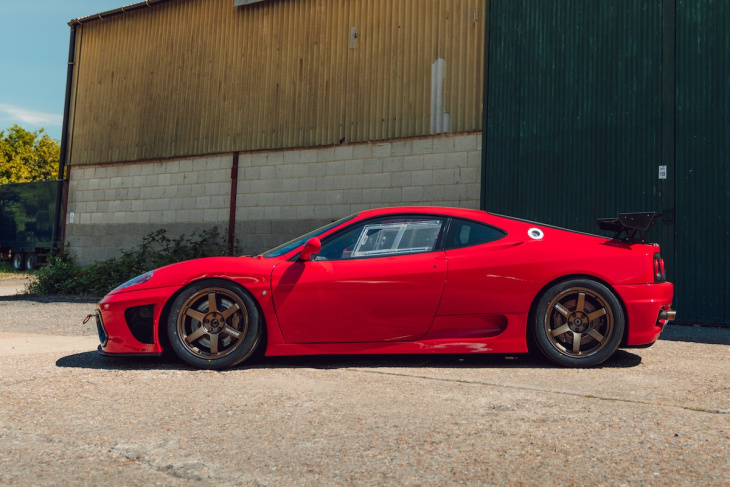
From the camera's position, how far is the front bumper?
16.0 feet

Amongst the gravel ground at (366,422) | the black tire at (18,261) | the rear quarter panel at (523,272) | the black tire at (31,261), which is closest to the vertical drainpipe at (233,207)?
the gravel ground at (366,422)

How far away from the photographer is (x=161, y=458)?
2840mm

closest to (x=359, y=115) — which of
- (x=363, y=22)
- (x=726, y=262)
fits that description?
(x=363, y=22)

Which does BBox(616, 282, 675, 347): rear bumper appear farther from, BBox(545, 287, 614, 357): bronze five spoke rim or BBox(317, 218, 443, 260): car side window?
BBox(317, 218, 443, 260): car side window

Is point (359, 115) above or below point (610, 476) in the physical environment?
above

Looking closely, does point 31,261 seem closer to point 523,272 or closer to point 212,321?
point 212,321

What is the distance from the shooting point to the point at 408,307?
4875 mm

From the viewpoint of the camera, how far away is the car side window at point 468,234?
506 cm

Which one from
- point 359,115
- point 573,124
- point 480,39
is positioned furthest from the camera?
point 359,115

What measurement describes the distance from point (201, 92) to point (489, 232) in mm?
10869

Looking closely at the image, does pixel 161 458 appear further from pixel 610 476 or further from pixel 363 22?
pixel 363 22

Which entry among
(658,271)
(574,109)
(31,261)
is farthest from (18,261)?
(658,271)

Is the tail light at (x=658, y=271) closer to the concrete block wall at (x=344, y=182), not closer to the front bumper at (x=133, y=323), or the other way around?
the front bumper at (x=133, y=323)

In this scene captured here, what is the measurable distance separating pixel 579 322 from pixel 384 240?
1552 millimetres
